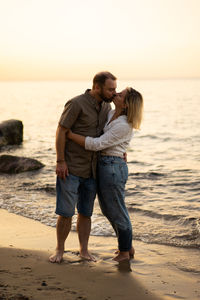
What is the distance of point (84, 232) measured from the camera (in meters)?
4.98

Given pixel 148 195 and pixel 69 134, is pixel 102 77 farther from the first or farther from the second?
pixel 148 195

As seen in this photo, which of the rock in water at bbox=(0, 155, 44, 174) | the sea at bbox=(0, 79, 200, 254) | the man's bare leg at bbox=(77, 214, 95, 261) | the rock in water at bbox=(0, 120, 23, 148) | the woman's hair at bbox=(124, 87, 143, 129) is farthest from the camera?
the rock in water at bbox=(0, 120, 23, 148)

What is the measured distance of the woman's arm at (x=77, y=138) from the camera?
178 inches

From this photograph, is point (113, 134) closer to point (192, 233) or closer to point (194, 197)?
point (192, 233)

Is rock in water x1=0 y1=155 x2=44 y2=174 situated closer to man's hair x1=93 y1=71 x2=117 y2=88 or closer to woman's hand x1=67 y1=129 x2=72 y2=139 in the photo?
woman's hand x1=67 y1=129 x2=72 y2=139

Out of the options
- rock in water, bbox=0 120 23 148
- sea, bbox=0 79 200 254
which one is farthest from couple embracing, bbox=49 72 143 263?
rock in water, bbox=0 120 23 148

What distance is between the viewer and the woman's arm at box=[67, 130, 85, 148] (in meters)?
4.53

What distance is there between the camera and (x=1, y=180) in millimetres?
10430

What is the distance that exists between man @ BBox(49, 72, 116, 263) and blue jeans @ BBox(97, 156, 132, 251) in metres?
0.12

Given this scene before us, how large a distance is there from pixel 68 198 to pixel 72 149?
551 mm

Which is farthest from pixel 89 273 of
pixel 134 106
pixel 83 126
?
pixel 134 106

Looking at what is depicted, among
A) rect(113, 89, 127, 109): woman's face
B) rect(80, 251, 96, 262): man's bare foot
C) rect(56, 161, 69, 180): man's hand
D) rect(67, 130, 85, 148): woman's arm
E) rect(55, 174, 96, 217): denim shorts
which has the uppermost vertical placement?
rect(113, 89, 127, 109): woman's face

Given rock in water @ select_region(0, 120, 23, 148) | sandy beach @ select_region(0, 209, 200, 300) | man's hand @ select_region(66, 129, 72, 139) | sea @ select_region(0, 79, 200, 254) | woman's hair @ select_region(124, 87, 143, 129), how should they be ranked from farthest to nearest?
rock in water @ select_region(0, 120, 23, 148) → sea @ select_region(0, 79, 200, 254) → man's hand @ select_region(66, 129, 72, 139) → woman's hair @ select_region(124, 87, 143, 129) → sandy beach @ select_region(0, 209, 200, 300)

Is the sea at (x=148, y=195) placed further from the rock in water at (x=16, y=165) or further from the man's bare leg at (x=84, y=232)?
the man's bare leg at (x=84, y=232)
